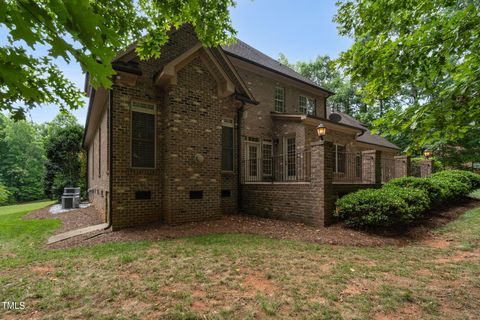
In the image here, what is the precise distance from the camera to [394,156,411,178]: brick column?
12008mm

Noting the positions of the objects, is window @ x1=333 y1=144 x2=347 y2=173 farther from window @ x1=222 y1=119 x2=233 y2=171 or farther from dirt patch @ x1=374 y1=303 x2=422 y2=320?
dirt patch @ x1=374 y1=303 x2=422 y2=320

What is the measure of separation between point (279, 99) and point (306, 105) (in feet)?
8.21

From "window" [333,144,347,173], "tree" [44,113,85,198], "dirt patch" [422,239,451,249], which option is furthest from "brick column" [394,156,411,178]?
"tree" [44,113,85,198]

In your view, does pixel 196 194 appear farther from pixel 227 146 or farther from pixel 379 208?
A: pixel 379 208

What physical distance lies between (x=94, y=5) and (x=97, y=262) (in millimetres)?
4265

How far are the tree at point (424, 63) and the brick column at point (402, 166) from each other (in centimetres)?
856

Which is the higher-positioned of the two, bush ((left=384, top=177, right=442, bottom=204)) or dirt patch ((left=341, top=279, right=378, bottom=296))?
bush ((left=384, top=177, right=442, bottom=204))

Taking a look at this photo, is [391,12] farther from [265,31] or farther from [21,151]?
[21,151]

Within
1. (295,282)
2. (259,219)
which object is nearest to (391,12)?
(295,282)

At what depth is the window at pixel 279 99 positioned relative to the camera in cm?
1360

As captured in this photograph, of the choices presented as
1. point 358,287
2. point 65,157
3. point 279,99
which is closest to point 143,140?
point 358,287

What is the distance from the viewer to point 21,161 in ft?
116

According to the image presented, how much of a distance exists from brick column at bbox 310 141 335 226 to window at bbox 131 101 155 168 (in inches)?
208

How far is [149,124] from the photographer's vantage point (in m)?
7.97
